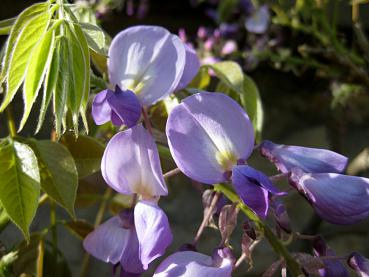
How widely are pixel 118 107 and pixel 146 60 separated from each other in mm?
78

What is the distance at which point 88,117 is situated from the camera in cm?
59

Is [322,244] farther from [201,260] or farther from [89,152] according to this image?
[89,152]

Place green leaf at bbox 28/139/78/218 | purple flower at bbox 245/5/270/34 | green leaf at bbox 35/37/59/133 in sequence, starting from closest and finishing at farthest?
1. green leaf at bbox 35/37/59/133
2. green leaf at bbox 28/139/78/218
3. purple flower at bbox 245/5/270/34

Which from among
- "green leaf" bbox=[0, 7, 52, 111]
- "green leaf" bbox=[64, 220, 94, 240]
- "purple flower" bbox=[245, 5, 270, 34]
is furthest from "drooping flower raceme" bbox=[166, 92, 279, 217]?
"purple flower" bbox=[245, 5, 270, 34]

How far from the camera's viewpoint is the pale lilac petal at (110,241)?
0.48 metres

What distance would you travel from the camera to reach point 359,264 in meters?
0.45

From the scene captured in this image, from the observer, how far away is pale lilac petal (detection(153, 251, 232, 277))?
1.38ft

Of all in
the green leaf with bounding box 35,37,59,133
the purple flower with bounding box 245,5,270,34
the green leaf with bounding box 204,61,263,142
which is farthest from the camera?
the purple flower with bounding box 245,5,270,34

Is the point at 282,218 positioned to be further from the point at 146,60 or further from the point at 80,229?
the point at 80,229

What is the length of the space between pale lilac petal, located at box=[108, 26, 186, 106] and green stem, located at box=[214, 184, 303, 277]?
0.09 m

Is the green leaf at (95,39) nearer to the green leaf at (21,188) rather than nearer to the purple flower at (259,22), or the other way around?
the green leaf at (21,188)

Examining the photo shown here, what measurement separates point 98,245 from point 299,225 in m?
1.13

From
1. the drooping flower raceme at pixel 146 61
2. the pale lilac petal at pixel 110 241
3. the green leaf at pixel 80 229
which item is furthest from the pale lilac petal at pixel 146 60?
the green leaf at pixel 80 229

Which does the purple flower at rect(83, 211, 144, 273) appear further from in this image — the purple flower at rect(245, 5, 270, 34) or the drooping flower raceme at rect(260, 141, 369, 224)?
the purple flower at rect(245, 5, 270, 34)
